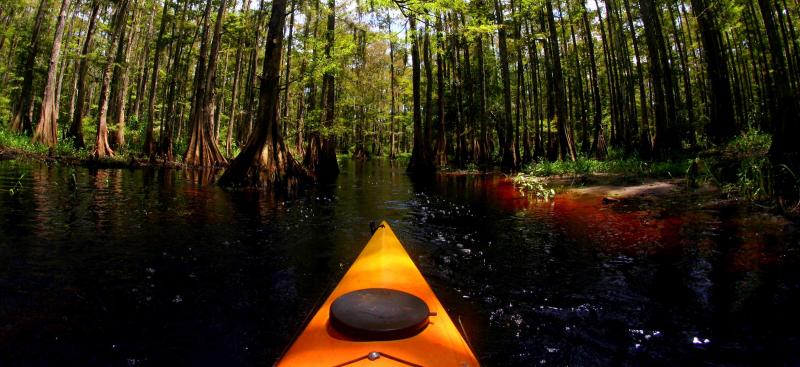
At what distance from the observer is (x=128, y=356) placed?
245 cm

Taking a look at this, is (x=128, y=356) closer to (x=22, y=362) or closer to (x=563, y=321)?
(x=22, y=362)

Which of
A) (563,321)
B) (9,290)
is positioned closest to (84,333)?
(9,290)

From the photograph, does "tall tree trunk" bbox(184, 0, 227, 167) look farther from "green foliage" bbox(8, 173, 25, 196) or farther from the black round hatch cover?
the black round hatch cover

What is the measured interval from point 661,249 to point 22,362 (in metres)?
6.01

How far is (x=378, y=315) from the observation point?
6.15ft

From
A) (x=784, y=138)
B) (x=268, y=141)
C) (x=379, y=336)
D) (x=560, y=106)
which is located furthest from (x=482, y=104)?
(x=379, y=336)

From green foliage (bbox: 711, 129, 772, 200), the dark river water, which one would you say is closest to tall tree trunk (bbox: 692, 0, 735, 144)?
green foliage (bbox: 711, 129, 772, 200)

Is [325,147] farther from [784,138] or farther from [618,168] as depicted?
[784,138]

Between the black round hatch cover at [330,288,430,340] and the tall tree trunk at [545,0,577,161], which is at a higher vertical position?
the tall tree trunk at [545,0,577,161]

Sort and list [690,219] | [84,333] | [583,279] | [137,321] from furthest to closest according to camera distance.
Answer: [690,219], [583,279], [137,321], [84,333]

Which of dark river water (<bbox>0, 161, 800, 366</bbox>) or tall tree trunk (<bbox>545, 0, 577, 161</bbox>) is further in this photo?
tall tree trunk (<bbox>545, 0, 577, 161</bbox>)

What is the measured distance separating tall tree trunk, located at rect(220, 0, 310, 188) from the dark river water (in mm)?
3199

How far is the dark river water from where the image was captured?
2.62 metres

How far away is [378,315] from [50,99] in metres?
18.4
